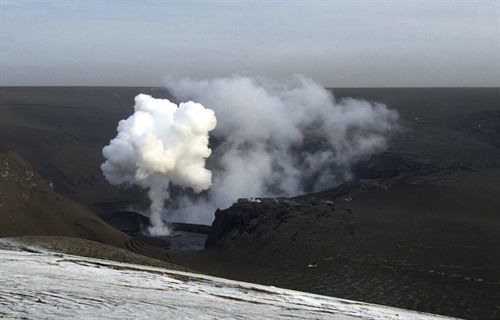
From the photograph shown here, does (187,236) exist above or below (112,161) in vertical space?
below

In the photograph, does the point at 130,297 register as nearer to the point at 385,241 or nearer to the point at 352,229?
the point at 385,241

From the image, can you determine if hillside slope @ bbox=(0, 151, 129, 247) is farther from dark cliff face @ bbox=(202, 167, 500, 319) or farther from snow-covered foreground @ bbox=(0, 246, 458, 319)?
snow-covered foreground @ bbox=(0, 246, 458, 319)

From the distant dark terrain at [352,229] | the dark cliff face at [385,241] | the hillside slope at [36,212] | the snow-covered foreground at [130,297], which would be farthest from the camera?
the hillside slope at [36,212]

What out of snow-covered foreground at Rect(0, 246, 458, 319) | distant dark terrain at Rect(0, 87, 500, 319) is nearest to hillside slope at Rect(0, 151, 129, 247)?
distant dark terrain at Rect(0, 87, 500, 319)

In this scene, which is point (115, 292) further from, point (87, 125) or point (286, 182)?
point (87, 125)

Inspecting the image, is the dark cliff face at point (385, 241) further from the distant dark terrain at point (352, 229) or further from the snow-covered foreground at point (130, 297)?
the snow-covered foreground at point (130, 297)

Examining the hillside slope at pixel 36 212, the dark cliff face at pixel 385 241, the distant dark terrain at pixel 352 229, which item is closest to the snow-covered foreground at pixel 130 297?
the distant dark terrain at pixel 352 229

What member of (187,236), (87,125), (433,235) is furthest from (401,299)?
(87,125)
